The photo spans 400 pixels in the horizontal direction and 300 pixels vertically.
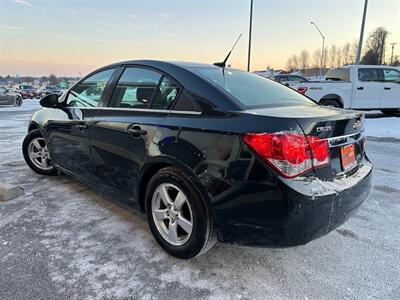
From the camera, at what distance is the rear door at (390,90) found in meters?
12.5

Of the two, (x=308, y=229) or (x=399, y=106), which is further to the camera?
(x=399, y=106)

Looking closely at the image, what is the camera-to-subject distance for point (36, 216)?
11.6ft

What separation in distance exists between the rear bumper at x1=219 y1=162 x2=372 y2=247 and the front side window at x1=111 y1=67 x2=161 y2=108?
1.38 meters

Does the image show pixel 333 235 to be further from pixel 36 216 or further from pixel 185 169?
pixel 36 216

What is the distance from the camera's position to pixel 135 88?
318 centimetres

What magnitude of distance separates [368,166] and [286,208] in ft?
4.03

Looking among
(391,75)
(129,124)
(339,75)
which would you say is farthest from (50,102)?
(391,75)

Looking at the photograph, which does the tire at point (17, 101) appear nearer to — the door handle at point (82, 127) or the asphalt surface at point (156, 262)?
the asphalt surface at point (156, 262)

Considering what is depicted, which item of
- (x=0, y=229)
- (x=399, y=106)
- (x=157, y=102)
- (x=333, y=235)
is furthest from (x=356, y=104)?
(x=0, y=229)

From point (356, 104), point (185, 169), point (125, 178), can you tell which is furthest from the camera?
point (356, 104)

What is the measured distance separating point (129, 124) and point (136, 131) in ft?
0.49

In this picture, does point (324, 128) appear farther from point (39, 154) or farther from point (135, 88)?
point (39, 154)

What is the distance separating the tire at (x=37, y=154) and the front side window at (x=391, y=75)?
12.4 meters

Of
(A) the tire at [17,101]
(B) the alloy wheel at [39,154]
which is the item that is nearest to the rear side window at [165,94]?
(B) the alloy wheel at [39,154]
